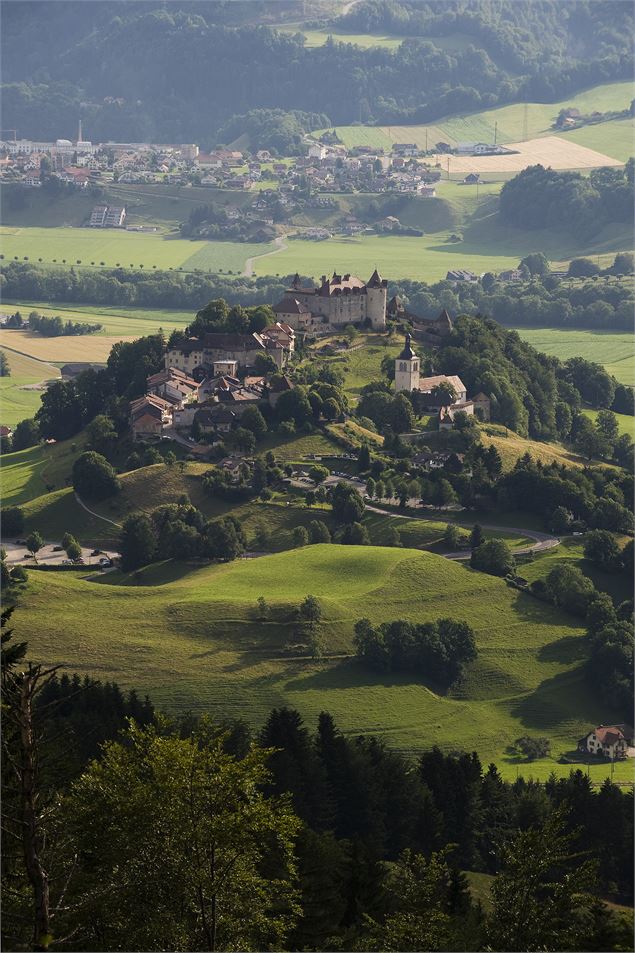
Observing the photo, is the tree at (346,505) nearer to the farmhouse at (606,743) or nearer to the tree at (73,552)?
the tree at (73,552)

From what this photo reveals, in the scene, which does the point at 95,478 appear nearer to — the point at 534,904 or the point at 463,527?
the point at 463,527

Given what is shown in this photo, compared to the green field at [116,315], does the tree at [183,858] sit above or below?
below

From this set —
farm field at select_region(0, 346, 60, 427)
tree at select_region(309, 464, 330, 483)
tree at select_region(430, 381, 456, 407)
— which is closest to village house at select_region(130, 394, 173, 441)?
tree at select_region(309, 464, 330, 483)

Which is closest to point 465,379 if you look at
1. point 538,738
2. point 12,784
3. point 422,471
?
point 422,471

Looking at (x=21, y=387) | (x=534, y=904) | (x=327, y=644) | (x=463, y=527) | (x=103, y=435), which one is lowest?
(x=327, y=644)

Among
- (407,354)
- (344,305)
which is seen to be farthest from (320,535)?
(344,305)

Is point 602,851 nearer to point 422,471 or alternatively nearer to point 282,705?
point 282,705

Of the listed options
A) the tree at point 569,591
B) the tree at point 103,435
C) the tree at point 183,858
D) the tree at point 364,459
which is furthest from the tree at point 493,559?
the tree at point 183,858
